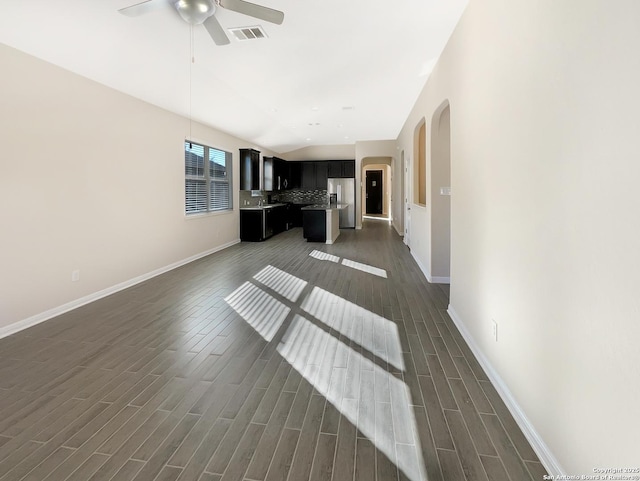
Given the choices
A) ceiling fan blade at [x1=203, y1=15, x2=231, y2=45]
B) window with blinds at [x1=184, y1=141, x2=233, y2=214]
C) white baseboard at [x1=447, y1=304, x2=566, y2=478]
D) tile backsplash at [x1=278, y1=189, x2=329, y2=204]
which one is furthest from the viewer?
tile backsplash at [x1=278, y1=189, x2=329, y2=204]

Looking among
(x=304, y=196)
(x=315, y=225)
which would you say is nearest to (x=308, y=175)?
(x=304, y=196)

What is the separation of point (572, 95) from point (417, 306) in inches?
111

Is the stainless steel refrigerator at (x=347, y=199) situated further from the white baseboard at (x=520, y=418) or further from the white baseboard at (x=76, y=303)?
the white baseboard at (x=520, y=418)

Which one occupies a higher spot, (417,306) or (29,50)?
(29,50)

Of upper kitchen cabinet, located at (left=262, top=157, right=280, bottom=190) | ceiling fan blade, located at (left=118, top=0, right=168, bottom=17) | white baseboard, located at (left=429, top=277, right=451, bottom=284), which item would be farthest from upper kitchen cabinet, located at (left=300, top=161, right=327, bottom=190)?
ceiling fan blade, located at (left=118, top=0, right=168, bottom=17)

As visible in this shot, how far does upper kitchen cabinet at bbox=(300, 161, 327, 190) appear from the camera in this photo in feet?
39.6

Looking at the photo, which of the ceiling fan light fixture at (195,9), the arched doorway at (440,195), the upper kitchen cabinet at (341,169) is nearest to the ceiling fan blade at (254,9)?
the ceiling fan light fixture at (195,9)

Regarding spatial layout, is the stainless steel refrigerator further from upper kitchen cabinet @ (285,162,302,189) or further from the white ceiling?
the white ceiling

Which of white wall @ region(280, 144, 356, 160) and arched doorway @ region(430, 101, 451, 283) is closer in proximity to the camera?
arched doorway @ region(430, 101, 451, 283)

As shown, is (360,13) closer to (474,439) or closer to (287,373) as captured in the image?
(287,373)

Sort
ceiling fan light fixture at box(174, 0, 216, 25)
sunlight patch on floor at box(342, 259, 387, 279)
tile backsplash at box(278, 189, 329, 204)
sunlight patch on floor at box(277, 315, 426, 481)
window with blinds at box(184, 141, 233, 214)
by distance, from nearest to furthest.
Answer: sunlight patch on floor at box(277, 315, 426, 481) → ceiling fan light fixture at box(174, 0, 216, 25) → sunlight patch on floor at box(342, 259, 387, 279) → window with blinds at box(184, 141, 233, 214) → tile backsplash at box(278, 189, 329, 204)

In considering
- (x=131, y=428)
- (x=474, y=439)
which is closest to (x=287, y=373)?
(x=131, y=428)

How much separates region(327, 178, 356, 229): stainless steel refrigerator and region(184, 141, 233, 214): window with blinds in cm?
458

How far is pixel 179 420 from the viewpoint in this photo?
1.90 m
